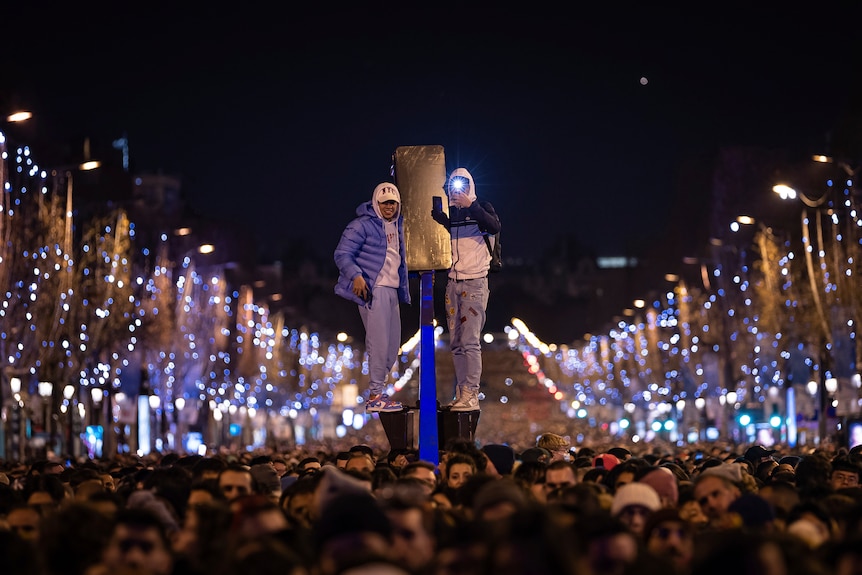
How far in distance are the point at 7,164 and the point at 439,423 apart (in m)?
38.4

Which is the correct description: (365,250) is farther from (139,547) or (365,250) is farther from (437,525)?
(139,547)

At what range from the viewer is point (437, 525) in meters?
10.2

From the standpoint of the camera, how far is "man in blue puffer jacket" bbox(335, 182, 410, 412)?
61.2 feet

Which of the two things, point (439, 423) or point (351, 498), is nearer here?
point (351, 498)

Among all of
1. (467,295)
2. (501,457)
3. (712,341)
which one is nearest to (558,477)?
(501,457)

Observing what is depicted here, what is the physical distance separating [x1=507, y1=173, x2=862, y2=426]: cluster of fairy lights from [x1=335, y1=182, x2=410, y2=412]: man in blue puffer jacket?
19.0 feet

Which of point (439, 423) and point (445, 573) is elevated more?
point (439, 423)

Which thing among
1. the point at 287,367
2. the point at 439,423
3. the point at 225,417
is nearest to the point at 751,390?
the point at 225,417

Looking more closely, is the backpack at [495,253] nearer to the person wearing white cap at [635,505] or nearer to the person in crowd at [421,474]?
the person in crowd at [421,474]

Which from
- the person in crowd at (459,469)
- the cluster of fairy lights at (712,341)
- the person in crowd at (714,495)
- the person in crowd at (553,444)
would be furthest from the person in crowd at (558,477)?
the cluster of fairy lights at (712,341)

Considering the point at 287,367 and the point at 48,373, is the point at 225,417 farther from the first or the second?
the point at 48,373

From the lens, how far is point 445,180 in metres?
A: 18.4

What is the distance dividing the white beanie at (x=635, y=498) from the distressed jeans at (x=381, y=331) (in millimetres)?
7225

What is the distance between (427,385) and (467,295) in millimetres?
1414
